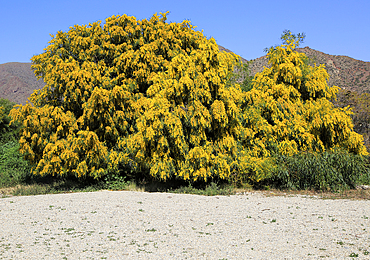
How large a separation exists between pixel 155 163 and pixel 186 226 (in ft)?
14.4

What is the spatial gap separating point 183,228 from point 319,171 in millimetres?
6196

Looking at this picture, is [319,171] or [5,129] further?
[5,129]

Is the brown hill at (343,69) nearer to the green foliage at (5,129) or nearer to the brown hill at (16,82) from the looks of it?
the green foliage at (5,129)

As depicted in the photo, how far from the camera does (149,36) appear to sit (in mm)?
13289

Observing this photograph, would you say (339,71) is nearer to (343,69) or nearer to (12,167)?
(343,69)

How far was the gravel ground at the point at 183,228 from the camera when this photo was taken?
4816mm

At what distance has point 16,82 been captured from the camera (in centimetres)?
7719

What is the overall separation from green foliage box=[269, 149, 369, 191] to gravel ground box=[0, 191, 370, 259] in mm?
1706

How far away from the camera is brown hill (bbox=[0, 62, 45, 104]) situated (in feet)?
233

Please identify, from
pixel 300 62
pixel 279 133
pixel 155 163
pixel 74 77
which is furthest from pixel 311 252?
pixel 74 77

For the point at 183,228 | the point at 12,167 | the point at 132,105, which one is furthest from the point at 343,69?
the point at 183,228

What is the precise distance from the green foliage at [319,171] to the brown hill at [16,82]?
204ft

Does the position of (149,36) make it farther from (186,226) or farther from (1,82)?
(1,82)

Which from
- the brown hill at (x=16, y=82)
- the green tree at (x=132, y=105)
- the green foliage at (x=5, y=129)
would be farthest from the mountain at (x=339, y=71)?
the green tree at (x=132, y=105)
